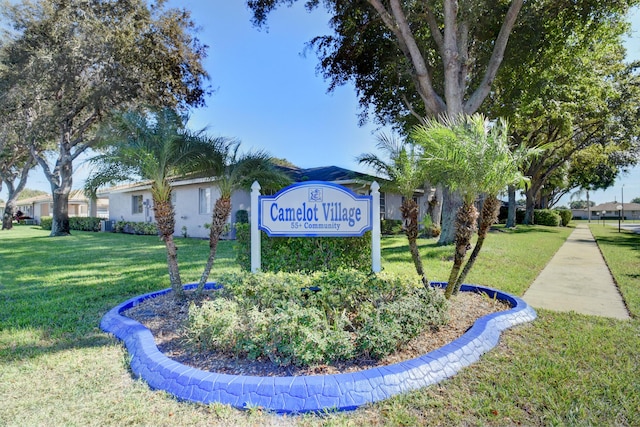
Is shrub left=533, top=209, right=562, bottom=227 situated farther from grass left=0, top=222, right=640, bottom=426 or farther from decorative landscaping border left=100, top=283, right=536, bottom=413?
decorative landscaping border left=100, top=283, right=536, bottom=413

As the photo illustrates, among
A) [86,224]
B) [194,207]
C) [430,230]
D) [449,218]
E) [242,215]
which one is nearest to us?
[449,218]

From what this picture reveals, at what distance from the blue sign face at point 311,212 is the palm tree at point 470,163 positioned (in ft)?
4.57

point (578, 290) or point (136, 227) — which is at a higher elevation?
point (136, 227)

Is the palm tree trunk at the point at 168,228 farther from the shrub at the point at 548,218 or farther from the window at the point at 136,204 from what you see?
the shrub at the point at 548,218

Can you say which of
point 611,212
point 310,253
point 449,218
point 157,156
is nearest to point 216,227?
point 157,156

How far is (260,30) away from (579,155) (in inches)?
1041

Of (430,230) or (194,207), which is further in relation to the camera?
(194,207)

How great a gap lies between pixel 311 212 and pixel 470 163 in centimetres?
240

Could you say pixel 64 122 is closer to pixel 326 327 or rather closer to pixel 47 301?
pixel 47 301

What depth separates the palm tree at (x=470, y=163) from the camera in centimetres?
454

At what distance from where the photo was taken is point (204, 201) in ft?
57.8

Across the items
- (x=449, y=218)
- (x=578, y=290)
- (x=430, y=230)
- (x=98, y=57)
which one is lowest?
(x=578, y=290)

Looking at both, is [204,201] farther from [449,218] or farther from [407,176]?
[407,176]

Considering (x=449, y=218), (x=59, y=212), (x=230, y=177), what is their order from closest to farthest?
(x=230, y=177) → (x=449, y=218) → (x=59, y=212)
